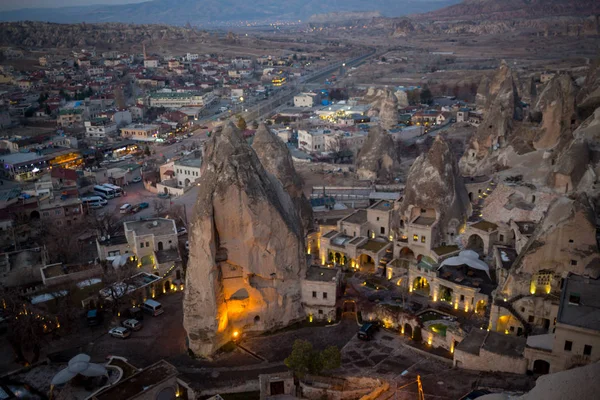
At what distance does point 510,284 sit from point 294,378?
13.0 m

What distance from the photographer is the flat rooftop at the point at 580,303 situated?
23500 millimetres

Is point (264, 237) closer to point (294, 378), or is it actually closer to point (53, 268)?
point (294, 378)

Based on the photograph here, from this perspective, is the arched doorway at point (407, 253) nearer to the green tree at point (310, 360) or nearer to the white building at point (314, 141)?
the green tree at point (310, 360)

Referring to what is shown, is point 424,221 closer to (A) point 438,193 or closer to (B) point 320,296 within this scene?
(A) point 438,193

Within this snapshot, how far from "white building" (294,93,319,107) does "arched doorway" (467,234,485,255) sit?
74356mm

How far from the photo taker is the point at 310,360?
26.1 meters

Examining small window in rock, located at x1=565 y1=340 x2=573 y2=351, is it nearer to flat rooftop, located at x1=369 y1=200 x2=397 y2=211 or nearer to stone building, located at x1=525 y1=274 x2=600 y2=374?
stone building, located at x1=525 y1=274 x2=600 y2=374

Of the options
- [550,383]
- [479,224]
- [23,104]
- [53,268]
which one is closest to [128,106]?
[23,104]

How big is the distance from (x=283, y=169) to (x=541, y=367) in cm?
2481

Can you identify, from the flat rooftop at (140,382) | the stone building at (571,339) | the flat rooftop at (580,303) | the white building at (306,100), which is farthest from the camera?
the white building at (306,100)

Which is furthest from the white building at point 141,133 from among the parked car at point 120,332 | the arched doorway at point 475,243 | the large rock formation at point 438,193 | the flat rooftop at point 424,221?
the arched doorway at point 475,243

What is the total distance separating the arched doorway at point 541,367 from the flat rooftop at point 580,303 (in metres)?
2.35

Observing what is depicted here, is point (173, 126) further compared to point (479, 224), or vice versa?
point (173, 126)

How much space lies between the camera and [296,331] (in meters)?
31.5
